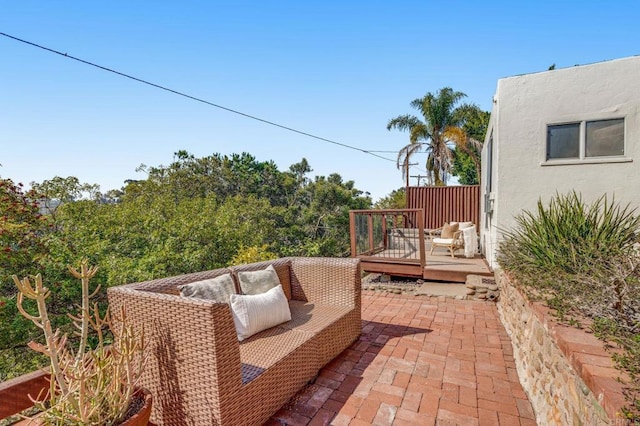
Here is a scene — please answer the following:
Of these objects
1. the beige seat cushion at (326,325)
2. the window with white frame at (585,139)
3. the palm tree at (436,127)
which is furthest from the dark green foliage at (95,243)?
the palm tree at (436,127)

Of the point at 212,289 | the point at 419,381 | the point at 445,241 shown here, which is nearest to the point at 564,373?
the point at 419,381

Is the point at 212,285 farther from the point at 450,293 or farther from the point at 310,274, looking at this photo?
the point at 450,293

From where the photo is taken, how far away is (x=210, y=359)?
1745mm

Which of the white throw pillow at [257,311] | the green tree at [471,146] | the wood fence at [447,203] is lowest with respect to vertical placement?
the white throw pillow at [257,311]

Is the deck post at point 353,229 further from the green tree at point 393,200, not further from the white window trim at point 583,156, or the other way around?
the green tree at point 393,200

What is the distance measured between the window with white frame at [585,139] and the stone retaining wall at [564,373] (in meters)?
3.45

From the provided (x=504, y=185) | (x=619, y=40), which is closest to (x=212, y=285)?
(x=504, y=185)

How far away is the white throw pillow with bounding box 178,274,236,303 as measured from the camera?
2.38 metres

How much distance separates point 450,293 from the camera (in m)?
5.17

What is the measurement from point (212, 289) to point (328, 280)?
1293 millimetres

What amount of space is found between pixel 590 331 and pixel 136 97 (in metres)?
8.08

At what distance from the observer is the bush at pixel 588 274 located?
1637 mm

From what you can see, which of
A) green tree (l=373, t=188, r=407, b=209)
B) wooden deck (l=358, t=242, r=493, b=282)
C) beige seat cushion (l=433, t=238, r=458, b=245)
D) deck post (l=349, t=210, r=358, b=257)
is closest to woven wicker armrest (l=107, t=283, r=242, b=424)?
deck post (l=349, t=210, r=358, b=257)

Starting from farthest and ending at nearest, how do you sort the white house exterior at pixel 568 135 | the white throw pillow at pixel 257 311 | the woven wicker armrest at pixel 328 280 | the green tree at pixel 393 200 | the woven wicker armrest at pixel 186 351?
the green tree at pixel 393 200
the white house exterior at pixel 568 135
the woven wicker armrest at pixel 328 280
the white throw pillow at pixel 257 311
the woven wicker armrest at pixel 186 351
